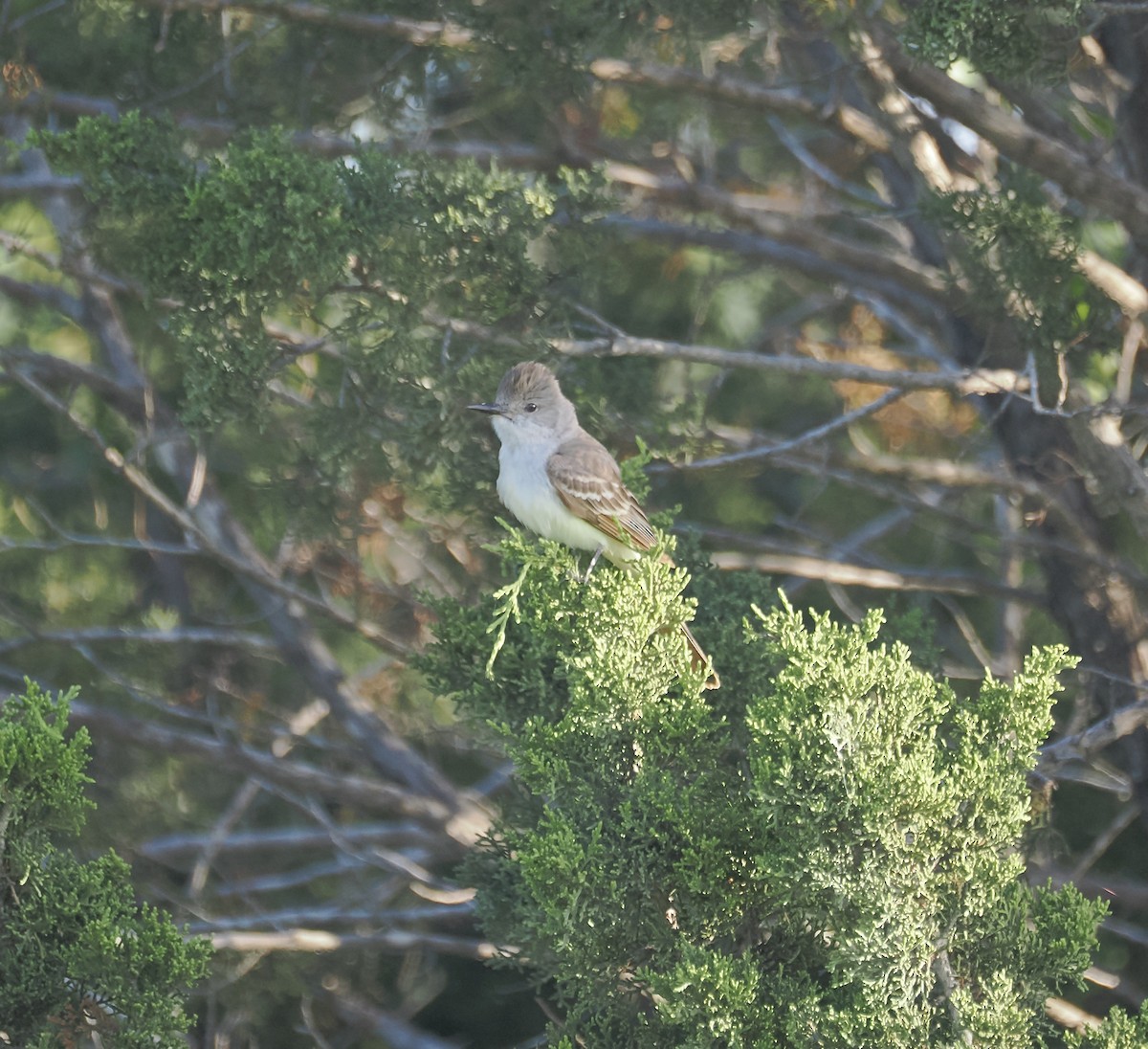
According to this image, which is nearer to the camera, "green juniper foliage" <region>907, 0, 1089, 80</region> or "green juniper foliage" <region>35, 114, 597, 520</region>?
"green juniper foliage" <region>907, 0, 1089, 80</region>

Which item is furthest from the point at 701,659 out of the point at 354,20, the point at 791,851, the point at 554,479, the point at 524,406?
the point at 354,20

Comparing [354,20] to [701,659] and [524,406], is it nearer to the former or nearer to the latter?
[524,406]

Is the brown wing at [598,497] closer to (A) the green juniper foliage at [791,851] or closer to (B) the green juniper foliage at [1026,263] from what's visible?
(A) the green juniper foliage at [791,851]

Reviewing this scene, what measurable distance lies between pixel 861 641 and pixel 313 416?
293 cm

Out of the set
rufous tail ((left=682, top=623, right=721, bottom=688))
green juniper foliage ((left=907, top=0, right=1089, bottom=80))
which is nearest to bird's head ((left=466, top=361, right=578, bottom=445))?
rufous tail ((left=682, top=623, right=721, bottom=688))

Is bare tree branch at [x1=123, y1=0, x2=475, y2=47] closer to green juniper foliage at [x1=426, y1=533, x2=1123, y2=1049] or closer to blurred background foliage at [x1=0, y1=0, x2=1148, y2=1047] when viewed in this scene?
blurred background foliage at [x1=0, y1=0, x2=1148, y2=1047]

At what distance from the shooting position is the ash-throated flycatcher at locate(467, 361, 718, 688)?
483 centimetres

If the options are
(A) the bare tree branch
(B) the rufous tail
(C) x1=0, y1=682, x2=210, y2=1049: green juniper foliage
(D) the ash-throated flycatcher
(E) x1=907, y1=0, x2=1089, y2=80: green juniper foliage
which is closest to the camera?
(C) x1=0, y1=682, x2=210, y2=1049: green juniper foliage

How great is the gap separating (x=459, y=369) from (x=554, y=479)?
58cm

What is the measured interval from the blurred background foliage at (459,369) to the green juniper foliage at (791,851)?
1212 mm

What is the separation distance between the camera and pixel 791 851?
3133 mm

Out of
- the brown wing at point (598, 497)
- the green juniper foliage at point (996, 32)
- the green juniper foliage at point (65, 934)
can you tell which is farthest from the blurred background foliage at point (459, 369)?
the green juniper foliage at point (65, 934)

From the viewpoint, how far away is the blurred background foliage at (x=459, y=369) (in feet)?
16.4

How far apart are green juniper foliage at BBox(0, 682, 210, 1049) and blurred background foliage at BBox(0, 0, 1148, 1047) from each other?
1597 millimetres
